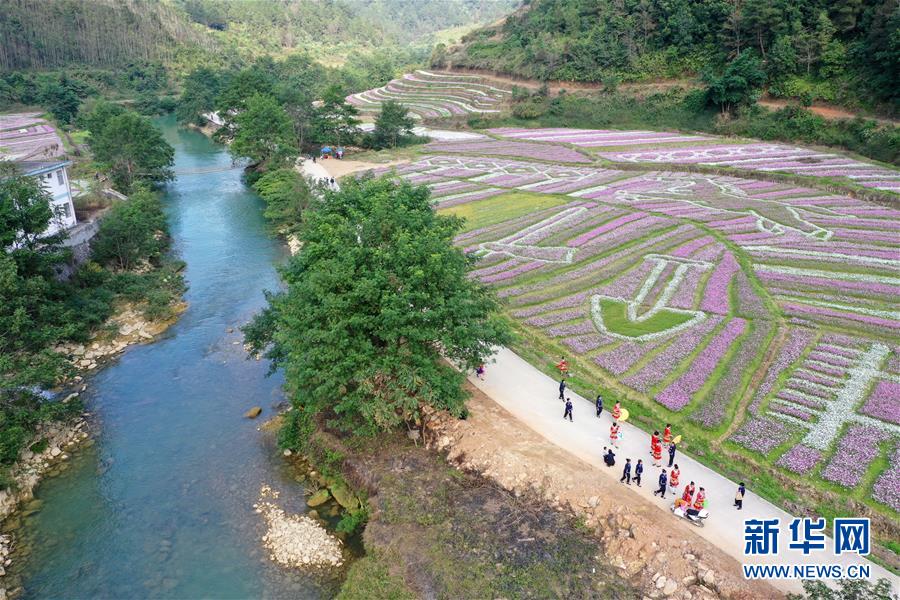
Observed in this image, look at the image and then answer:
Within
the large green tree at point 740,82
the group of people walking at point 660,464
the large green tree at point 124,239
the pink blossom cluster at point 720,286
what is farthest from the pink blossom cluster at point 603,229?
the large green tree at point 740,82

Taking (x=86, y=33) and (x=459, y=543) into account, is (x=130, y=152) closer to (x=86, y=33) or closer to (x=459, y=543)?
(x=459, y=543)

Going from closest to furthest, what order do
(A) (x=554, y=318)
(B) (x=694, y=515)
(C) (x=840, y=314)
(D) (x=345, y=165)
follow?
(B) (x=694, y=515) < (C) (x=840, y=314) < (A) (x=554, y=318) < (D) (x=345, y=165)

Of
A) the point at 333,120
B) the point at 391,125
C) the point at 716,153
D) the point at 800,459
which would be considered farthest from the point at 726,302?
the point at 333,120

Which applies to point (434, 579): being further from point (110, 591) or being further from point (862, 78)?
point (862, 78)

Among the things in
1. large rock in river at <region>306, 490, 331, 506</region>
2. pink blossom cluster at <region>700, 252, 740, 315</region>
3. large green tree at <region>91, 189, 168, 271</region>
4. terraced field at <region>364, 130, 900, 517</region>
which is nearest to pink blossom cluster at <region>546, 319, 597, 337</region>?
terraced field at <region>364, 130, 900, 517</region>

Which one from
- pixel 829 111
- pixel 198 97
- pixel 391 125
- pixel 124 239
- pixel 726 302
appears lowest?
pixel 726 302

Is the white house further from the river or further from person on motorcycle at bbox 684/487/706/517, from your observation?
person on motorcycle at bbox 684/487/706/517

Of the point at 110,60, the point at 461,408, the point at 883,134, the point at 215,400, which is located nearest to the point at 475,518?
the point at 461,408
